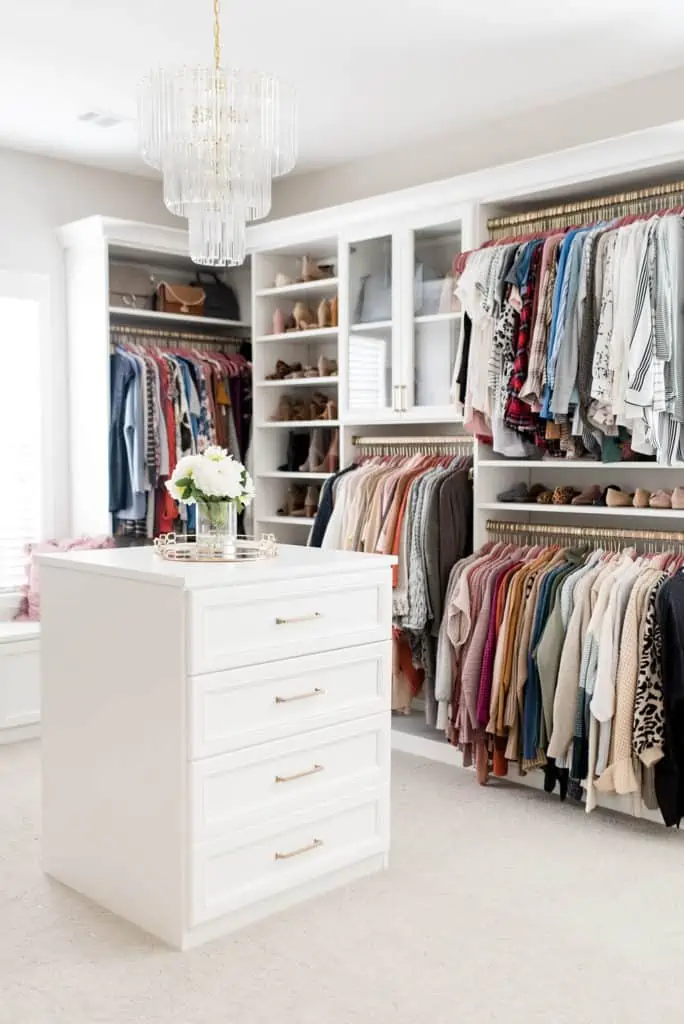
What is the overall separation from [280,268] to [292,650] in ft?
10.3

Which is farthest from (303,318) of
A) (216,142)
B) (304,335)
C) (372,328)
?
(216,142)

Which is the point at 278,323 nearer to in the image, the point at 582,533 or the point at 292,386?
the point at 292,386

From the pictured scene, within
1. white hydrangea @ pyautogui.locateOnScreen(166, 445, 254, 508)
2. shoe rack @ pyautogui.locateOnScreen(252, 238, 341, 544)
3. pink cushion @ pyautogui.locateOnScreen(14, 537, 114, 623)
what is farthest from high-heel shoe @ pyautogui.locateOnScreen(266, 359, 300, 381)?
white hydrangea @ pyautogui.locateOnScreen(166, 445, 254, 508)

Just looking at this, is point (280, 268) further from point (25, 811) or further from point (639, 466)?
point (25, 811)

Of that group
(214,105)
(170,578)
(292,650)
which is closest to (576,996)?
(292,650)

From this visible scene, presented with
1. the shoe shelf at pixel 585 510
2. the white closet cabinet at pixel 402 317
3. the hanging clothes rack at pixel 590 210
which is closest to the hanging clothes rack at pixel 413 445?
the white closet cabinet at pixel 402 317

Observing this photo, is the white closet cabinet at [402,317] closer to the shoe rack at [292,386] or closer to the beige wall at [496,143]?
the shoe rack at [292,386]

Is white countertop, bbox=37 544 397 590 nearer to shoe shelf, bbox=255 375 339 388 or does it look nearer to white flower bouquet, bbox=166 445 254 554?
white flower bouquet, bbox=166 445 254 554

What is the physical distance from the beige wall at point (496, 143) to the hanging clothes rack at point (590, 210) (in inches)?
→ 20.2

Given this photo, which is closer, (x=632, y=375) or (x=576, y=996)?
(x=576, y=996)

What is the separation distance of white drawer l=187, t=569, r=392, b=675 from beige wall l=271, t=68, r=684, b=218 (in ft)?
8.12

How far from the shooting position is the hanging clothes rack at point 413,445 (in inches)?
184

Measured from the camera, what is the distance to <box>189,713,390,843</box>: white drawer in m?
2.75

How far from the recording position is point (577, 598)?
12.3 ft
